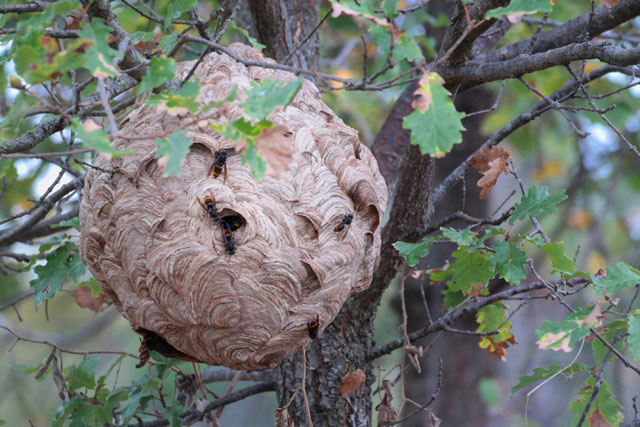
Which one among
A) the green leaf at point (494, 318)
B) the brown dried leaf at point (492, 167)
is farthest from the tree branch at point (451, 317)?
the brown dried leaf at point (492, 167)

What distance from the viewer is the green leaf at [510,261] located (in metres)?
2.64

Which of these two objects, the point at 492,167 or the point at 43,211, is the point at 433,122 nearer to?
the point at 492,167

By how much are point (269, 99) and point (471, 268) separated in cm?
139

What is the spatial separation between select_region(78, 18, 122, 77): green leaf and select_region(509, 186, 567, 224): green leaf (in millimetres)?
1709

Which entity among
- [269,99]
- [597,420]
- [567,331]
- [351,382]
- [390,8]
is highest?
[390,8]

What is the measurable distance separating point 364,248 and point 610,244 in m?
10.3

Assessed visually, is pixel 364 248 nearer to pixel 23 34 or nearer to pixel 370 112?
pixel 23 34

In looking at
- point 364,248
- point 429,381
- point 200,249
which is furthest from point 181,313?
point 429,381

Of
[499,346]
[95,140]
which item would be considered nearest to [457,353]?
[499,346]

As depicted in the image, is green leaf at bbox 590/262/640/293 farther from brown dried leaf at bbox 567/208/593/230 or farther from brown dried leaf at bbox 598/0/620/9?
brown dried leaf at bbox 567/208/593/230

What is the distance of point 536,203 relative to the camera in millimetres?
2693

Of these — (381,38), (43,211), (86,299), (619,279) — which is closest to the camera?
(381,38)

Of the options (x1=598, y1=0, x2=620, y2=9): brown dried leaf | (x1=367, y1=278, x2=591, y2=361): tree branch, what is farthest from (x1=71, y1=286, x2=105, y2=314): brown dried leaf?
(x1=598, y1=0, x2=620, y2=9): brown dried leaf

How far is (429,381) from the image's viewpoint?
670 cm
